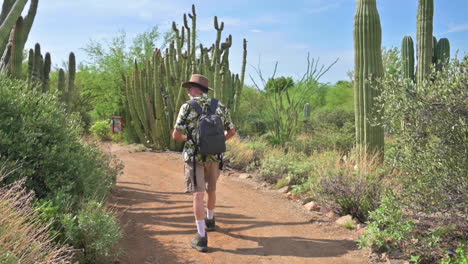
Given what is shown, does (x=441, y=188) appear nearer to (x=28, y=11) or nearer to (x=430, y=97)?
(x=430, y=97)

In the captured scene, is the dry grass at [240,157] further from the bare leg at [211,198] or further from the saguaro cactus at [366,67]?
the bare leg at [211,198]

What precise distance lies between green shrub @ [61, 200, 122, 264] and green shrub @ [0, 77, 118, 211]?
1.21ft

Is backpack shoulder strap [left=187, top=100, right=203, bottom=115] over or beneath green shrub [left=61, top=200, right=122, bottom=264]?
over

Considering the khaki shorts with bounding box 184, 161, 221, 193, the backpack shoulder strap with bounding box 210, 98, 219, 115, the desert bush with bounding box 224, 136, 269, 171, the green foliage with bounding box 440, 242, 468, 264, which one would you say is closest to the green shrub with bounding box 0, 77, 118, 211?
the khaki shorts with bounding box 184, 161, 221, 193

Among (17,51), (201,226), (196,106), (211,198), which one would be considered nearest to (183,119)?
(196,106)

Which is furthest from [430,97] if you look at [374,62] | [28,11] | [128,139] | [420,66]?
[128,139]

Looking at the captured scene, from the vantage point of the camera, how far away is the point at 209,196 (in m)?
4.77

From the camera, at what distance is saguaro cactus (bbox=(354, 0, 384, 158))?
8211 mm

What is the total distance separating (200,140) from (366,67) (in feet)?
17.3

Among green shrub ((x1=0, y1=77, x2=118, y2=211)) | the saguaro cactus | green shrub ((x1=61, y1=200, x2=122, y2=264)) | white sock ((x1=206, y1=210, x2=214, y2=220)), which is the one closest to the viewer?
green shrub ((x1=61, y1=200, x2=122, y2=264))

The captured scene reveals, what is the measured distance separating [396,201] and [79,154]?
363cm

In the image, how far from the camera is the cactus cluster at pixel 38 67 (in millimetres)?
7697

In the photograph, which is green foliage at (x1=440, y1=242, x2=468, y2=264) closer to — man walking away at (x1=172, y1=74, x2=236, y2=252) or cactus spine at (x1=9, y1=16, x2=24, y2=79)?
man walking away at (x1=172, y1=74, x2=236, y2=252)

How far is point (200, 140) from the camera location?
4.27m
